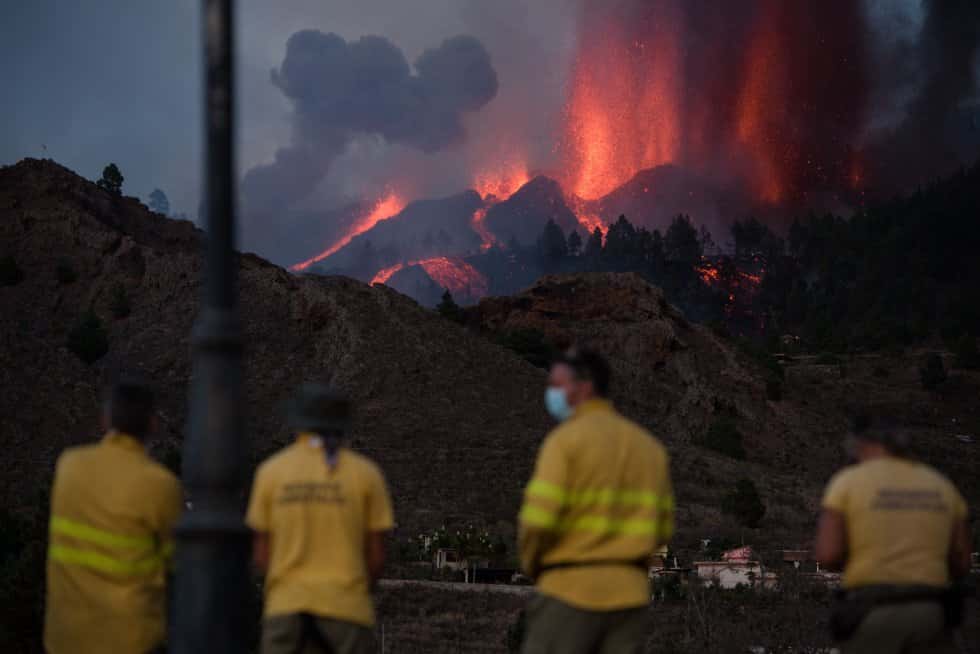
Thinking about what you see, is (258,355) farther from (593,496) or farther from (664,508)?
(593,496)

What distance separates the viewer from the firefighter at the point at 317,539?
456 centimetres

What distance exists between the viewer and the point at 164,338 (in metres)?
60.4

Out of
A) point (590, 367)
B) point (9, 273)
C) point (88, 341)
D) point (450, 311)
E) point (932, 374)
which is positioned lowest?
point (590, 367)

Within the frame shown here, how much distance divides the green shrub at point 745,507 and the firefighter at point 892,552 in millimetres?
37713

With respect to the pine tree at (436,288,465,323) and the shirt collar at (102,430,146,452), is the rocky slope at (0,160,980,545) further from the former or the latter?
the shirt collar at (102,430,146,452)

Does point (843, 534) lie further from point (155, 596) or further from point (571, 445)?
point (155, 596)

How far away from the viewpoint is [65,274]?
6488 cm

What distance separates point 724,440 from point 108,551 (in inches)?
2281

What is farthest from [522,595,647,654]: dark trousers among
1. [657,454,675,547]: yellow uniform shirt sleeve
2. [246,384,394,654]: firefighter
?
[246,384,394,654]: firefighter

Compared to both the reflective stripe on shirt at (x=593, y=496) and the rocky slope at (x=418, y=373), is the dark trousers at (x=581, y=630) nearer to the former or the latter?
the reflective stripe on shirt at (x=593, y=496)

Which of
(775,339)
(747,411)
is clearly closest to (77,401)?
(747,411)

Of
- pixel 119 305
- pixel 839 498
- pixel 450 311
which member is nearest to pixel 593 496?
pixel 839 498

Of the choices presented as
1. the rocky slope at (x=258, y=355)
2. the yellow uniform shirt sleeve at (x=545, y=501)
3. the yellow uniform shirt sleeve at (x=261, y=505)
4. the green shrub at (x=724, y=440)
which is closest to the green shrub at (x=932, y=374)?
the green shrub at (x=724, y=440)

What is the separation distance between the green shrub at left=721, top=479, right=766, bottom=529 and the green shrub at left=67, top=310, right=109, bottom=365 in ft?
104
